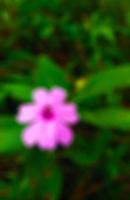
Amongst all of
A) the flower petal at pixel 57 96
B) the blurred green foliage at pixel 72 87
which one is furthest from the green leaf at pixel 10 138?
the flower petal at pixel 57 96

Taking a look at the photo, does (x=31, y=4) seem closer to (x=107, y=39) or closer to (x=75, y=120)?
(x=107, y=39)

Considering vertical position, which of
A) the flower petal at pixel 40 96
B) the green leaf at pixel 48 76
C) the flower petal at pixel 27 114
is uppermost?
the green leaf at pixel 48 76

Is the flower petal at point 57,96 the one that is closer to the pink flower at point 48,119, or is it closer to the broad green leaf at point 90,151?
the pink flower at point 48,119

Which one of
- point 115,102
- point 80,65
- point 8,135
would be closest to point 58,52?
point 80,65

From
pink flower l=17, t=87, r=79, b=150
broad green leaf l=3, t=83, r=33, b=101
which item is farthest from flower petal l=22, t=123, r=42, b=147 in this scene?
broad green leaf l=3, t=83, r=33, b=101

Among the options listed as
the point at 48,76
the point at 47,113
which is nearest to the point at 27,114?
the point at 47,113

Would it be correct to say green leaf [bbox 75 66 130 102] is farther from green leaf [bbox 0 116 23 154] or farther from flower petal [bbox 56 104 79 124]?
green leaf [bbox 0 116 23 154]
